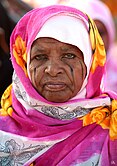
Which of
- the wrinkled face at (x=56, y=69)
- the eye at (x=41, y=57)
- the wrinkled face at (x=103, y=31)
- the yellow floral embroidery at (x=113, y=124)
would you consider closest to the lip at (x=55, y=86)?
the wrinkled face at (x=56, y=69)

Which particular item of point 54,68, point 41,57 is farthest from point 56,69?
point 41,57

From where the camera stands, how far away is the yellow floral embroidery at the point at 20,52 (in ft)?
11.3

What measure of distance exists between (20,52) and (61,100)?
1.25 feet

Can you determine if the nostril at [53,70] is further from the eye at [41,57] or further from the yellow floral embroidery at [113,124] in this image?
the yellow floral embroidery at [113,124]

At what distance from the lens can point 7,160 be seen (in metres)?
3.40

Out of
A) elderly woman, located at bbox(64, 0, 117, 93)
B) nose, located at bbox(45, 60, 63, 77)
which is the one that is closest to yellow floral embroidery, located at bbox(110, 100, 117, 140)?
nose, located at bbox(45, 60, 63, 77)

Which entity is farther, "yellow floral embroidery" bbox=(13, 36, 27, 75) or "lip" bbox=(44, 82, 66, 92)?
"yellow floral embroidery" bbox=(13, 36, 27, 75)

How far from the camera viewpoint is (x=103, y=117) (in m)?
3.36

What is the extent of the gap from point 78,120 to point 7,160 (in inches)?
16.7

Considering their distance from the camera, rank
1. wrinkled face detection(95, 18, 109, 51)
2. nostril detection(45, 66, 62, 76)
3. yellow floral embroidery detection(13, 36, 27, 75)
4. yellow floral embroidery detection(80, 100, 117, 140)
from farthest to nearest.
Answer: wrinkled face detection(95, 18, 109, 51), yellow floral embroidery detection(13, 36, 27, 75), yellow floral embroidery detection(80, 100, 117, 140), nostril detection(45, 66, 62, 76)

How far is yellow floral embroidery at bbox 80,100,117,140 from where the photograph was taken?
131 inches

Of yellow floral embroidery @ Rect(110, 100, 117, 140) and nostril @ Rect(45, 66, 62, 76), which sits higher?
nostril @ Rect(45, 66, 62, 76)

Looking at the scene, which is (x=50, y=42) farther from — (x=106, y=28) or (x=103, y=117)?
(x=106, y=28)

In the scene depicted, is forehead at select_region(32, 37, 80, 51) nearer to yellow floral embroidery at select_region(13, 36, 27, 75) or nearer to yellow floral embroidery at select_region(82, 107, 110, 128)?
yellow floral embroidery at select_region(13, 36, 27, 75)
